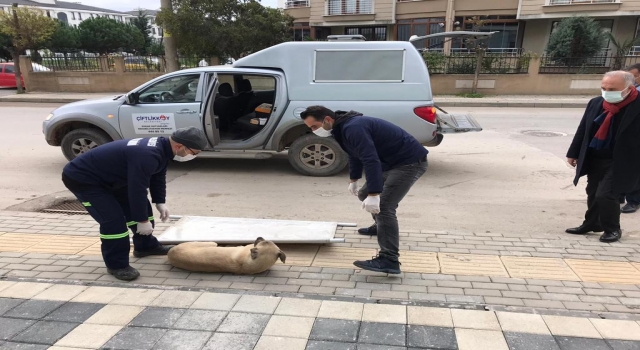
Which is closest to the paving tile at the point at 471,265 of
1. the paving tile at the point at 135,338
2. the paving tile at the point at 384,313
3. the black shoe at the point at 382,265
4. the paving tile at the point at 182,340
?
the black shoe at the point at 382,265

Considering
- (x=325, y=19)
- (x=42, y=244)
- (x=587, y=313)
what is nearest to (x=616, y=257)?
(x=587, y=313)

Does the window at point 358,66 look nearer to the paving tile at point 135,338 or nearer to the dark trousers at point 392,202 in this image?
the dark trousers at point 392,202

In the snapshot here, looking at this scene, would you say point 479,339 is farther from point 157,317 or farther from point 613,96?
point 613,96

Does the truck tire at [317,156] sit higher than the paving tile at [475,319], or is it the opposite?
the truck tire at [317,156]

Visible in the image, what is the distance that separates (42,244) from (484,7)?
2686cm

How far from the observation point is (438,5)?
26.7 metres

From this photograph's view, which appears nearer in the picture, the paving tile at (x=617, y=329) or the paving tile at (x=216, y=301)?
the paving tile at (x=617, y=329)

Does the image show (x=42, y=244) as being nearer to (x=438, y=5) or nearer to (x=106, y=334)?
(x=106, y=334)

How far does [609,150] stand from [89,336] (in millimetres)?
4585

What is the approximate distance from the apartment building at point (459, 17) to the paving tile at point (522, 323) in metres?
20.4

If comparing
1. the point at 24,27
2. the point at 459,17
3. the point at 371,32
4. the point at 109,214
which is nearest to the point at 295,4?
the point at 371,32

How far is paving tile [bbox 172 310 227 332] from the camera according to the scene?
2.86m

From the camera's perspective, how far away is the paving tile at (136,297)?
3164 mm

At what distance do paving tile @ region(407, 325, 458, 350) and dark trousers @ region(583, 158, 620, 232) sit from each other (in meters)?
2.45
